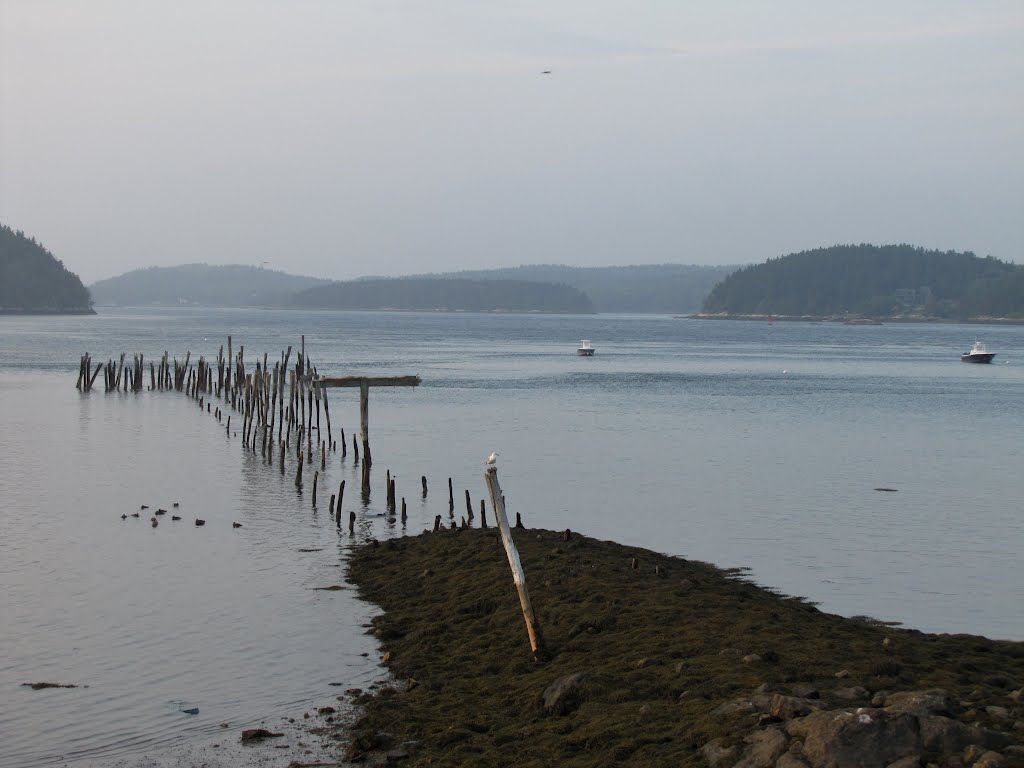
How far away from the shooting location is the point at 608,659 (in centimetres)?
1172

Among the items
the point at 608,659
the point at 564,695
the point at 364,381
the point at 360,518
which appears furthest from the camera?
the point at 364,381

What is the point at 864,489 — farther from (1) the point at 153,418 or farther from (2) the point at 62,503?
(1) the point at 153,418

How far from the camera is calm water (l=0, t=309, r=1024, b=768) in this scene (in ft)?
41.5

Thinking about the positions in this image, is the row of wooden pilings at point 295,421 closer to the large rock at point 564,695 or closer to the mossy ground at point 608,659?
the mossy ground at point 608,659

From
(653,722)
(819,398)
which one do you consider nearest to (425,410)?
(819,398)

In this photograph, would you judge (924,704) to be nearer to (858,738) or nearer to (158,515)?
(858,738)

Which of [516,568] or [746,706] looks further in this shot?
[516,568]

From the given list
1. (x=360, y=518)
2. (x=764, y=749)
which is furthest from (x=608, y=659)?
(x=360, y=518)

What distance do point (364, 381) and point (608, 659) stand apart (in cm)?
1677

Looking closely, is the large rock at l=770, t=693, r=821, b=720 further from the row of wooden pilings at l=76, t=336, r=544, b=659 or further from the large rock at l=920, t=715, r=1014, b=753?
the row of wooden pilings at l=76, t=336, r=544, b=659

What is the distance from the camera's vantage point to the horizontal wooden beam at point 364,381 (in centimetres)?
2789

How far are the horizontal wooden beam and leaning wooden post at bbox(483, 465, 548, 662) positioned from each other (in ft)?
51.9

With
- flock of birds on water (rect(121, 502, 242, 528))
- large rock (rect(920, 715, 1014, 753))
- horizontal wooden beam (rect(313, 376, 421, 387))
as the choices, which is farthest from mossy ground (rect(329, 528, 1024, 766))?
horizontal wooden beam (rect(313, 376, 421, 387))

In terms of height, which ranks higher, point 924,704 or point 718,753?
point 924,704
